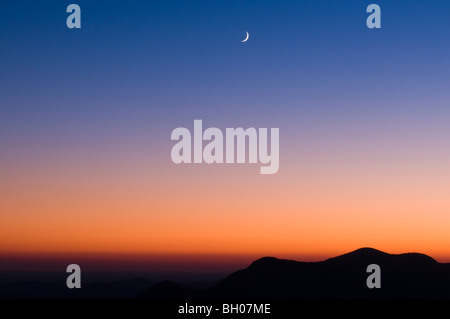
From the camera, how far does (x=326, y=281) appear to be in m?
150

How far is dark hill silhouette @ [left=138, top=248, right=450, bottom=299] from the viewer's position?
150m

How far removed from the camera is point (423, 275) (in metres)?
163

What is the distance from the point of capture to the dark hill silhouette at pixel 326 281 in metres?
150
